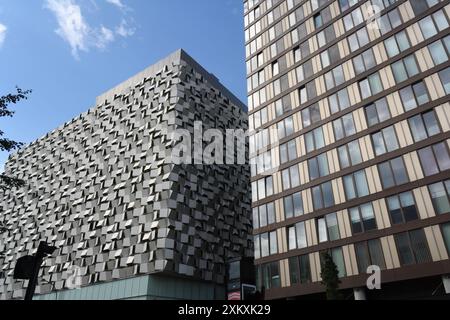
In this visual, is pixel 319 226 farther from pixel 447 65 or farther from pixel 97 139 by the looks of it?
pixel 97 139

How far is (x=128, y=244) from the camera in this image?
171 feet

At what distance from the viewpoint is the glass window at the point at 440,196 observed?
30.2 m

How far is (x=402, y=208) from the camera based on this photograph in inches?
1282

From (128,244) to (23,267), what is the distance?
158ft

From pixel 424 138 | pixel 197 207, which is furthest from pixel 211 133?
pixel 424 138

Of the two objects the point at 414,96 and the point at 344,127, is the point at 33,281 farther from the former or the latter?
the point at 344,127

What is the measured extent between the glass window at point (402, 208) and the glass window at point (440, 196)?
1558 millimetres

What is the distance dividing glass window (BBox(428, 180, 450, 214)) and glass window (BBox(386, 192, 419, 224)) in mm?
1558

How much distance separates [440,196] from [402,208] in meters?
3.07

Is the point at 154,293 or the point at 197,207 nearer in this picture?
the point at 154,293

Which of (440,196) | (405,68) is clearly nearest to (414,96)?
(405,68)

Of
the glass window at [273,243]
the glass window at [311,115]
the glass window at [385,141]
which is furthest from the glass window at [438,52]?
the glass window at [273,243]

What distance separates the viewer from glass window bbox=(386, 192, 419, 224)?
105 feet

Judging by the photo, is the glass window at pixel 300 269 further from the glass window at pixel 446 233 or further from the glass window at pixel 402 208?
the glass window at pixel 446 233
